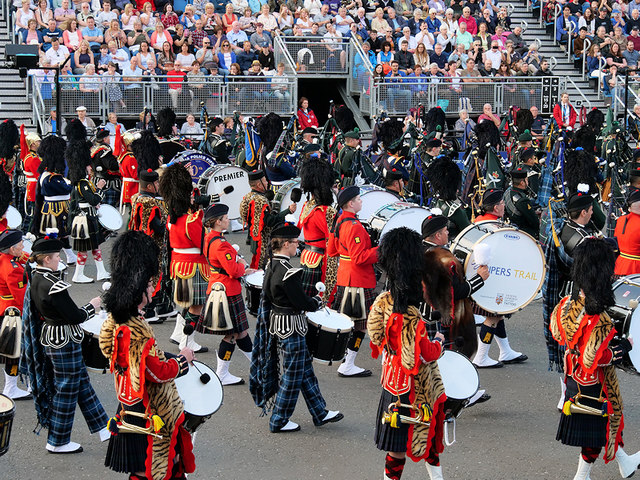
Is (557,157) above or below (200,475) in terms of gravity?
above

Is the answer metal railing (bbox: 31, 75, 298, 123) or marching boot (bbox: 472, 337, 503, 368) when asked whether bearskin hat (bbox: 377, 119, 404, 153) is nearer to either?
metal railing (bbox: 31, 75, 298, 123)

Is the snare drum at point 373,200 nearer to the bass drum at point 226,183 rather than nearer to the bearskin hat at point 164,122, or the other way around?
the bass drum at point 226,183

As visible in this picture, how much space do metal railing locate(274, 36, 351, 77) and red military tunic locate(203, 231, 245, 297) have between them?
12.0 m

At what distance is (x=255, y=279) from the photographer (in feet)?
27.2

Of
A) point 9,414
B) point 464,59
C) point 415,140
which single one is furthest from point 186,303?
point 464,59

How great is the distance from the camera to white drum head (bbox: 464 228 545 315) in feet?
25.2

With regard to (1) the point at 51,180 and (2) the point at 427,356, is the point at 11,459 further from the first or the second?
(1) the point at 51,180

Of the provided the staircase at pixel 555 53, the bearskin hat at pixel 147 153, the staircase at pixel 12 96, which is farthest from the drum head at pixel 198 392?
the staircase at pixel 555 53

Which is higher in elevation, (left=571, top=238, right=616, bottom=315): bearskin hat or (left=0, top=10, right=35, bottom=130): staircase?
(left=0, top=10, right=35, bottom=130): staircase

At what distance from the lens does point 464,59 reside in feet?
67.3

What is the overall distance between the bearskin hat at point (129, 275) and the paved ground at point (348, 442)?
145cm

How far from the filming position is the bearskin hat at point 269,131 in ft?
44.4

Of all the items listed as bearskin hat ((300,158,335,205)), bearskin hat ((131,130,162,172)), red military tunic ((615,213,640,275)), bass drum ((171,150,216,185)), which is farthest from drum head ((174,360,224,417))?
bass drum ((171,150,216,185))

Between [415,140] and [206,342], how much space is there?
556 centimetres
